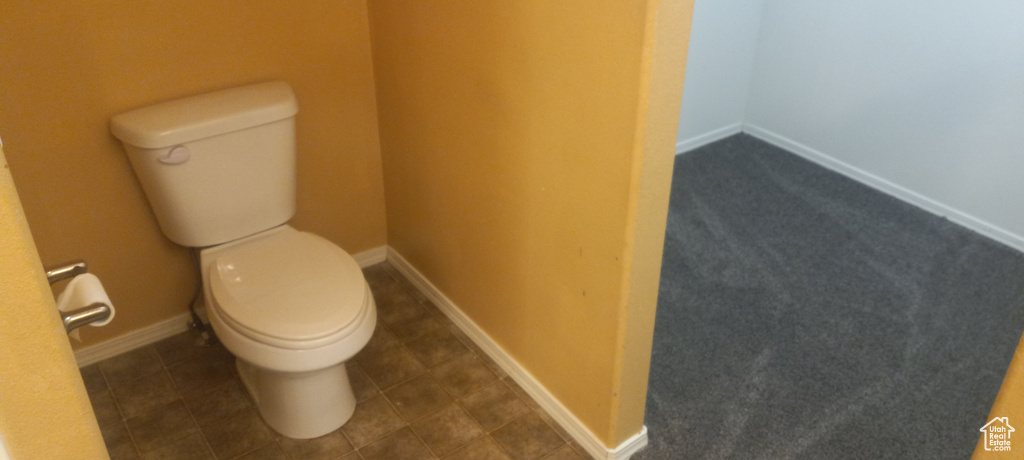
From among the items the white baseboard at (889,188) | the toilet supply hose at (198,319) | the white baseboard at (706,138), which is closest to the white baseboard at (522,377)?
the toilet supply hose at (198,319)

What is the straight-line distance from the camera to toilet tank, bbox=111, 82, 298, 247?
1.97 meters

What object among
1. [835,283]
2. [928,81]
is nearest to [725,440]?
[835,283]

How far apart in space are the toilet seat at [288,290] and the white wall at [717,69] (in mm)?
1892

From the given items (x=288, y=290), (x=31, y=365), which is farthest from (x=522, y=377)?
(x=31, y=365)

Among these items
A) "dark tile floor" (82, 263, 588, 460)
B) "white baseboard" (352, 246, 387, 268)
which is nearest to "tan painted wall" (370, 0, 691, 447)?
"dark tile floor" (82, 263, 588, 460)

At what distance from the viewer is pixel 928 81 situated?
9.82 feet

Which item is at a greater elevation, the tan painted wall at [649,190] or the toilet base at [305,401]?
the tan painted wall at [649,190]

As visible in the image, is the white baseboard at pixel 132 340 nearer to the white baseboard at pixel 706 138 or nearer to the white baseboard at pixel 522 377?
the white baseboard at pixel 522 377

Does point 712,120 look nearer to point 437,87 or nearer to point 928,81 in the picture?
point 928,81

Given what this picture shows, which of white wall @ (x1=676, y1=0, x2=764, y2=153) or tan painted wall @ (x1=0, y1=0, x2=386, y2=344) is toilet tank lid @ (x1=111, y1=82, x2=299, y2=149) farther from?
white wall @ (x1=676, y1=0, x2=764, y2=153)

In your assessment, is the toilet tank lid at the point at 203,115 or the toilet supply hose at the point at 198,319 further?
the toilet supply hose at the point at 198,319

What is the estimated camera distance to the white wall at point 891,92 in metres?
2.82

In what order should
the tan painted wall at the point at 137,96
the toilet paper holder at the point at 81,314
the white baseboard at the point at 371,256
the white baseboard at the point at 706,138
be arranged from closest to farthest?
the toilet paper holder at the point at 81,314 → the tan painted wall at the point at 137,96 → the white baseboard at the point at 371,256 → the white baseboard at the point at 706,138

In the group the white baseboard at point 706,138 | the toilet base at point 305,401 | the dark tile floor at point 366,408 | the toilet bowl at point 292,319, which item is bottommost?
the dark tile floor at point 366,408
